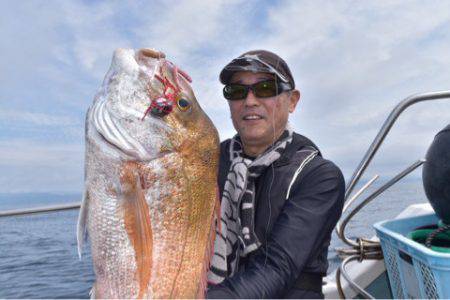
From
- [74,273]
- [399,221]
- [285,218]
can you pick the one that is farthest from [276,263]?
[74,273]

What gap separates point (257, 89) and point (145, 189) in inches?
55.7

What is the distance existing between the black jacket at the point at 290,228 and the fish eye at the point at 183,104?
965 millimetres

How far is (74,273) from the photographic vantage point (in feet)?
35.5

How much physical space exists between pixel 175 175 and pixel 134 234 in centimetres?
31

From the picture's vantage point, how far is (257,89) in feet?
9.48

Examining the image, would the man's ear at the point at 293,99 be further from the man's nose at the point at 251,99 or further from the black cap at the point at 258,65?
the man's nose at the point at 251,99

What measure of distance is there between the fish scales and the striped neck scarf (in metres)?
0.70

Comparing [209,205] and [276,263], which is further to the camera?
[276,263]

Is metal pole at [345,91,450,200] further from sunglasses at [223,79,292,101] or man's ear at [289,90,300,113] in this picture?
sunglasses at [223,79,292,101]

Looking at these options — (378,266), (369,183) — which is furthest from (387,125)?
(378,266)

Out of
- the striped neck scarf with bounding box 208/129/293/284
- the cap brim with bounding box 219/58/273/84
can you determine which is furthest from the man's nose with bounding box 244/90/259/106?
the striped neck scarf with bounding box 208/129/293/284

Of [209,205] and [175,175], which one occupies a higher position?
[175,175]

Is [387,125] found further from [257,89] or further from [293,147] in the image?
[257,89]

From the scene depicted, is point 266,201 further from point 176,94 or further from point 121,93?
point 121,93
